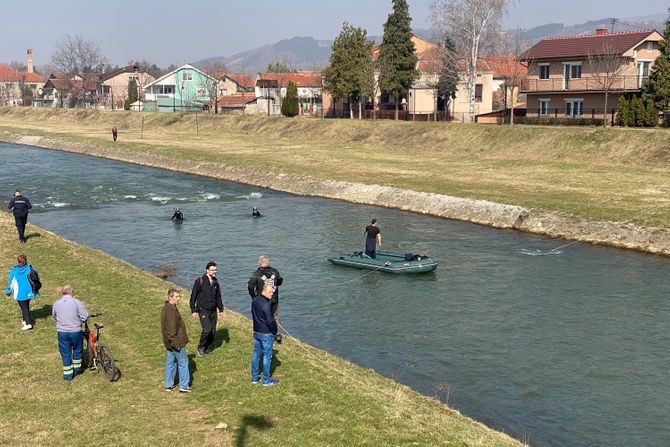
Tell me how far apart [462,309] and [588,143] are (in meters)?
39.5

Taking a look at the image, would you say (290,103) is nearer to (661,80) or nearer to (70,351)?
(661,80)

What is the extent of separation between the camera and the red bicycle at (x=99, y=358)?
643 inches

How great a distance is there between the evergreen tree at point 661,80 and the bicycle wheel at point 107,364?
60.5 metres

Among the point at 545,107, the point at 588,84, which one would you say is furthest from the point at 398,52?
the point at 588,84

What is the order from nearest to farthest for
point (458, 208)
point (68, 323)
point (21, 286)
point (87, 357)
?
1. point (68, 323)
2. point (87, 357)
3. point (21, 286)
4. point (458, 208)

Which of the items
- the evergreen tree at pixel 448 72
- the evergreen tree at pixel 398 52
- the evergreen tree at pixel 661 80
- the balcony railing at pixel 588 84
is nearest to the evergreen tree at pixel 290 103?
the evergreen tree at pixel 398 52

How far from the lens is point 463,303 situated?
26.9 m

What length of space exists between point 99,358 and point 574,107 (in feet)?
222

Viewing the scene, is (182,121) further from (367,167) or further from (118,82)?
(118,82)

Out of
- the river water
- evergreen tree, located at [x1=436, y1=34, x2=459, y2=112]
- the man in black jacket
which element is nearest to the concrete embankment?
the river water

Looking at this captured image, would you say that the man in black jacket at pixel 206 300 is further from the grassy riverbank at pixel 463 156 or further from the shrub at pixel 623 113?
the shrub at pixel 623 113

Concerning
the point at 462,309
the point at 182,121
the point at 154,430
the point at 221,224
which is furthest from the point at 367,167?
the point at 182,121

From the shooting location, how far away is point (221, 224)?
4378 cm

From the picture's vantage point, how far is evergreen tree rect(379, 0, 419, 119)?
9069 centimetres
